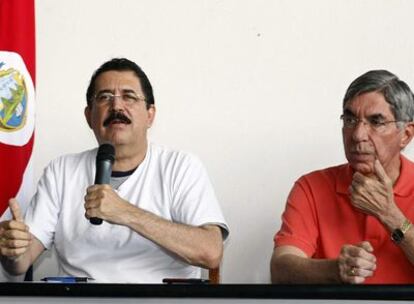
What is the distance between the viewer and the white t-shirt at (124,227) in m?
2.66

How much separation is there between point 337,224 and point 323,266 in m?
0.28

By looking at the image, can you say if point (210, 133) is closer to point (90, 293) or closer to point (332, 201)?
point (332, 201)

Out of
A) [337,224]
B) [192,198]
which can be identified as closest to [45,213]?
[192,198]

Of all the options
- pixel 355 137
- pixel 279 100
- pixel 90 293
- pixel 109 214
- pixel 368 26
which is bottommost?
pixel 90 293

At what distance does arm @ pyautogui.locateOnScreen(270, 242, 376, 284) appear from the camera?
2.27 meters

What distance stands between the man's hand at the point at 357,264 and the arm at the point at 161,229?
18.4 inches

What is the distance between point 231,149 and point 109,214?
36.9 inches

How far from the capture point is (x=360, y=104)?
2.65 metres

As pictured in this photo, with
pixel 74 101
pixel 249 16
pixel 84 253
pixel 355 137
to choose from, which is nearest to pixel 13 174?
pixel 74 101

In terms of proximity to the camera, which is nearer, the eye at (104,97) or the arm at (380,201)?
the arm at (380,201)

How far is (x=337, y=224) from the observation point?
2.64m

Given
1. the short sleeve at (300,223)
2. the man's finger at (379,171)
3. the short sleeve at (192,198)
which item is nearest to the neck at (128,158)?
the short sleeve at (192,198)

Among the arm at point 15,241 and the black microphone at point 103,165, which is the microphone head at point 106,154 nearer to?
the black microphone at point 103,165

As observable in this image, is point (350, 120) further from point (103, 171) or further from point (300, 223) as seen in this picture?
point (103, 171)
